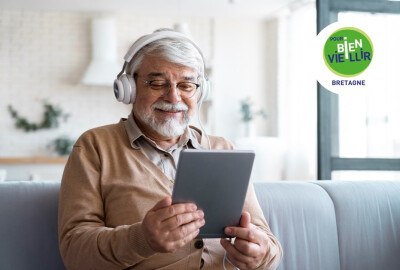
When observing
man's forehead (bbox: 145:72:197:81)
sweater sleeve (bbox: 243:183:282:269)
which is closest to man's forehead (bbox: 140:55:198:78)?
man's forehead (bbox: 145:72:197:81)

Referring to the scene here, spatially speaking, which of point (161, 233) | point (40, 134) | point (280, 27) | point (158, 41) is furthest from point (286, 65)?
point (161, 233)

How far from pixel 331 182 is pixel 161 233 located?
123 centimetres

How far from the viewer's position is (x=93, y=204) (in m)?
1.53

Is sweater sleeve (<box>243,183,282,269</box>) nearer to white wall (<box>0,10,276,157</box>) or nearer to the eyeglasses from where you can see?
the eyeglasses

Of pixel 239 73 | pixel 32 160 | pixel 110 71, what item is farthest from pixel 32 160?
pixel 239 73

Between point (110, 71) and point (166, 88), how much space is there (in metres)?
5.45

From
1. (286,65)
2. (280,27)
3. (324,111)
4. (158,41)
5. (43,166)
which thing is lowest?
(43,166)

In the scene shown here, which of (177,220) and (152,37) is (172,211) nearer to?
(177,220)

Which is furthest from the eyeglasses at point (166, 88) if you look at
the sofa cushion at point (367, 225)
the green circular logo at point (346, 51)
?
the green circular logo at point (346, 51)

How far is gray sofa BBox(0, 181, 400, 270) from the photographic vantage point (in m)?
1.80

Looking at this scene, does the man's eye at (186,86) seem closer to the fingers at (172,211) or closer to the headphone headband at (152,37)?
the headphone headband at (152,37)

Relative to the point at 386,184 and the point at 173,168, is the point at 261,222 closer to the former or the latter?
the point at 173,168

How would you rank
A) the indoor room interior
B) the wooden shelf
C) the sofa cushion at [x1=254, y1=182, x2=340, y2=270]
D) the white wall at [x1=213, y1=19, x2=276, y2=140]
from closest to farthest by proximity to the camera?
the sofa cushion at [x1=254, y1=182, x2=340, y2=270] < the wooden shelf < the indoor room interior < the white wall at [x1=213, y1=19, x2=276, y2=140]

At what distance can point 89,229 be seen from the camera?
143cm
